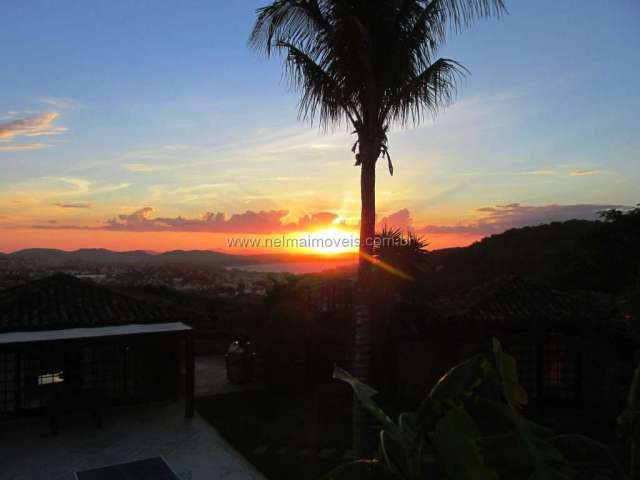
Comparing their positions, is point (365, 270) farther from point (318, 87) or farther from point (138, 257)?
point (138, 257)

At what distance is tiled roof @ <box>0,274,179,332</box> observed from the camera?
13.4 m

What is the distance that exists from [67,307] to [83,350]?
1.41 metres

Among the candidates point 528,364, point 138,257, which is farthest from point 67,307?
point 138,257

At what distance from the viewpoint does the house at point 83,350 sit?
12.6 meters

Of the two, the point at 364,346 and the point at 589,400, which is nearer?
the point at 364,346

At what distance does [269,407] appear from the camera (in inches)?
551

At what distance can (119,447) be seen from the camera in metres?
11.4

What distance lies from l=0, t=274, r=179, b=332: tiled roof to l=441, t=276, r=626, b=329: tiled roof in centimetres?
970

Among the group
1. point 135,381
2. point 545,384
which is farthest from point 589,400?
point 135,381

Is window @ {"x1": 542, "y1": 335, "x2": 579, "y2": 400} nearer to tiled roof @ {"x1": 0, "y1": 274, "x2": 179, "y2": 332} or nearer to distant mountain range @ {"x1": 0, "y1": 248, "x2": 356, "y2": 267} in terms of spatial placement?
tiled roof @ {"x1": 0, "y1": 274, "x2": 179, "y2": 332}

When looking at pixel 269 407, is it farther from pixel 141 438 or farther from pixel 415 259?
pixel 415 259

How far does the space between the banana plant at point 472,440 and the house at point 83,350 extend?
11.4 m

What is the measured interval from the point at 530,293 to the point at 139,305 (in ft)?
43.1

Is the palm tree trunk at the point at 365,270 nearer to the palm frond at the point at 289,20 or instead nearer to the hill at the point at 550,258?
the palm frond at the point at 289,20
